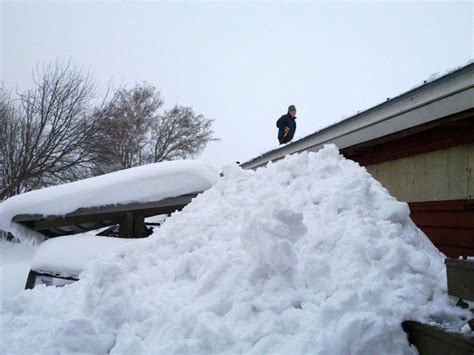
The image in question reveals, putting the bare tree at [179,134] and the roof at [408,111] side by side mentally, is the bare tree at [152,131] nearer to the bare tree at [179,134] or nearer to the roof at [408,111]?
the bare tree at [179,134]

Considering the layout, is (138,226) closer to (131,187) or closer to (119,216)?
(119,216)

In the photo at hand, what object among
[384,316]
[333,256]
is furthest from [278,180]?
[384,316]

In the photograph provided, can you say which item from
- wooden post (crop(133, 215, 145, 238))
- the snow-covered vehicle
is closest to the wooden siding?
the snow-covered vehicle

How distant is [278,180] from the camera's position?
3756 mm

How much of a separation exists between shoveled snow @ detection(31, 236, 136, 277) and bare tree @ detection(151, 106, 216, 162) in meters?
21.4

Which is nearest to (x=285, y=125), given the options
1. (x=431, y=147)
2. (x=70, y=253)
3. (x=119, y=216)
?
(x=119, y=216)

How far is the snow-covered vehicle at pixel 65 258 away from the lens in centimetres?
486

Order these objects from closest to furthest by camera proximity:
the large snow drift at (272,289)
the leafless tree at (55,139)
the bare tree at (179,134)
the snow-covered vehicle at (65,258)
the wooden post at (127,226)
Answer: the large snow drift at (272,289), the snow-covered vehicle at (65,258), the wooden post at (127,226), the leafless tree at (55,139), the bare tree at (179,134)

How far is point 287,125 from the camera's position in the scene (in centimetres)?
856

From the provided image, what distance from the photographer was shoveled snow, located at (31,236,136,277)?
15.9ft

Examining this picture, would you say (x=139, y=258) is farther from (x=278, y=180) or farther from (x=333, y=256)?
→ (x=333, y=256)

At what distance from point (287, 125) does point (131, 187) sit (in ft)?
15.5

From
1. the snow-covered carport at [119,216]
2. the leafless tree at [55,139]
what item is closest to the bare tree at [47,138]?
the leafless tree at [55,139]

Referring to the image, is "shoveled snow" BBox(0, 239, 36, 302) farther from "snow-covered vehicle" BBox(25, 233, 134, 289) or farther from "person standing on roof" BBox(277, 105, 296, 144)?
"person standing on roof" BBox(277, 105, 296, 144)
